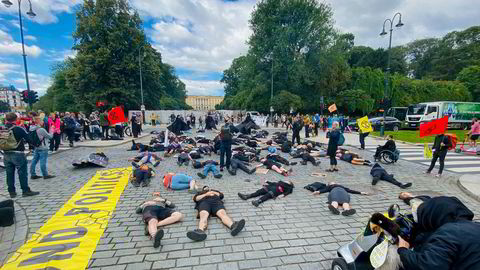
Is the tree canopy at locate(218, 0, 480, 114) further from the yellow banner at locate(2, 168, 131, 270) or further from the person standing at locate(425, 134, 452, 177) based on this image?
the yellow banner at locate(2, 168, 131, 270)

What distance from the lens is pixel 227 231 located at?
392 cm

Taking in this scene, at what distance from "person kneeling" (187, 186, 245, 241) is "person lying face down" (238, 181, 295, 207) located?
0.94 metres

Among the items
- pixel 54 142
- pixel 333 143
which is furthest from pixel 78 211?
pixel 54 142

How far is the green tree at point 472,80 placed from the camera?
4122cm

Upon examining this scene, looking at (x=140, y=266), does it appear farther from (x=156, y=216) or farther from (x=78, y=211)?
(x=78, y=211)

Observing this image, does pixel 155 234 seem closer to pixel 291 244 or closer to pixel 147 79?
pixel 291 244

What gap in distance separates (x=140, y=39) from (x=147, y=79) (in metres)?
5.99

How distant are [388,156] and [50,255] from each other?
1155 centimetres

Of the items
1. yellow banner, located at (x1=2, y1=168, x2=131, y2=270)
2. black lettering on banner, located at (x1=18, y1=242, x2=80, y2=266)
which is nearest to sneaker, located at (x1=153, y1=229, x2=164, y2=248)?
yellow banner, located at (x1=2, y1=168, x2=131, y2=270)

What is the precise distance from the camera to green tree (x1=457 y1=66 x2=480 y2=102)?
41.2 meters

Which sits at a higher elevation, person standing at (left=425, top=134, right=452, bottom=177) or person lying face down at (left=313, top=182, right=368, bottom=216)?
person standing at (left=425, top=134, right=452, bottom=177)

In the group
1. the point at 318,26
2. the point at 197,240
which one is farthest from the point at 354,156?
the point at 318,26

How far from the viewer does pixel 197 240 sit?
360 cm

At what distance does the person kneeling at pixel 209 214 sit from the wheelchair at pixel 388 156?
8424 millimetres
